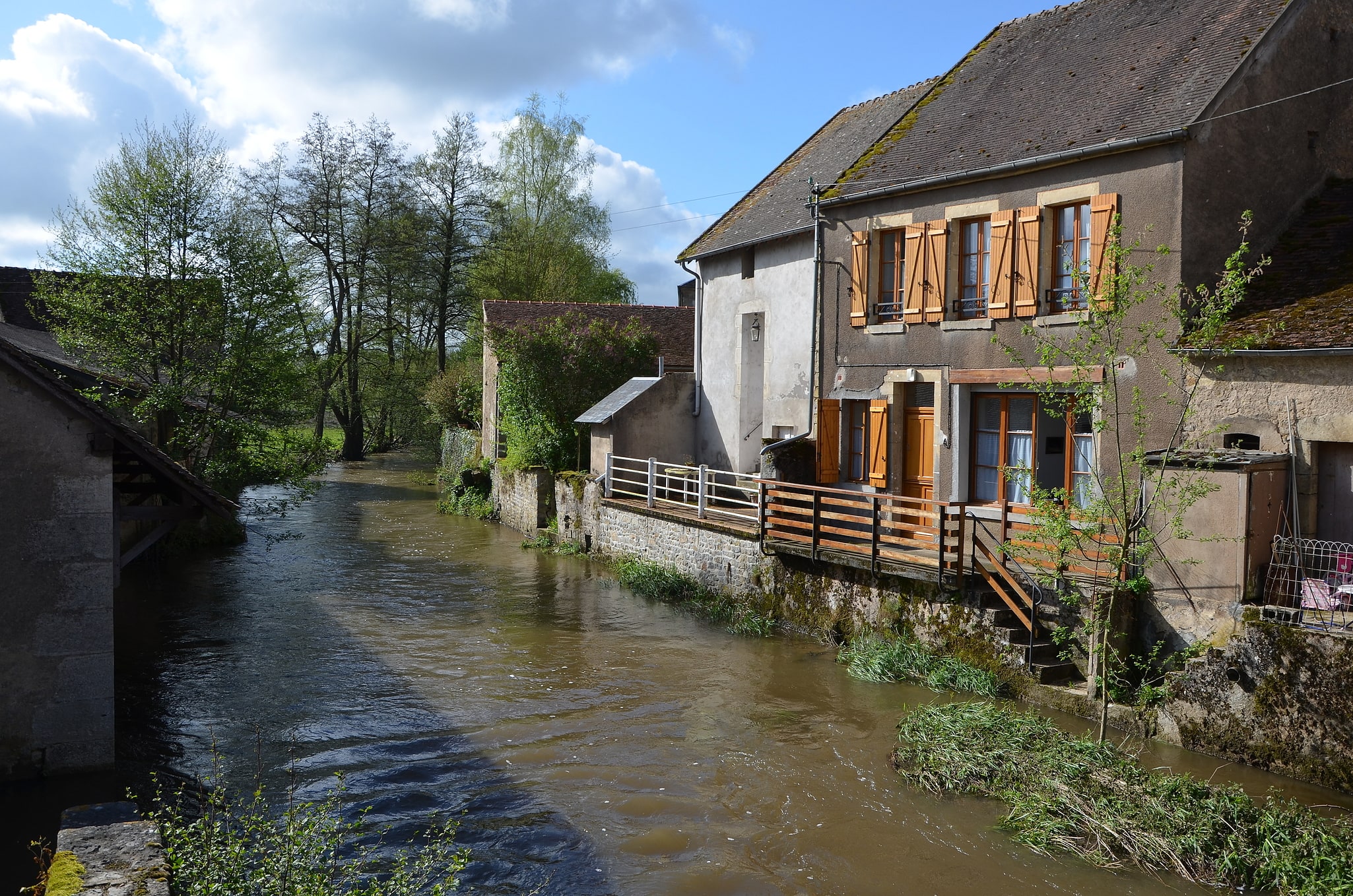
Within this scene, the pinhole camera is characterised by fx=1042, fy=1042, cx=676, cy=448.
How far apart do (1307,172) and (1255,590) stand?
5679 mm

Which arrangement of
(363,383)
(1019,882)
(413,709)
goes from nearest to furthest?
1. (1019,882)
2. (413,709)
3. (363,383)

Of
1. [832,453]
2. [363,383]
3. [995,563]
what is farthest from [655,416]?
[363,383]

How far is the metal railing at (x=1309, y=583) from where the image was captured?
31.1 feet

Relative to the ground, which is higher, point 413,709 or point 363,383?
point 363,383

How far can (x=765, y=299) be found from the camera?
1931 cm

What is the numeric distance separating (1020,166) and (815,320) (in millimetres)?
4775

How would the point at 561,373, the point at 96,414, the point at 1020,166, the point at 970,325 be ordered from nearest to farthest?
1. the point at 96,414
2. the point at 1020,166
3. the point at 970,325
4. the point at 561,373

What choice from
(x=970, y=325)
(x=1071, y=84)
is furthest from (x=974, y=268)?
(x=1071, y=84)

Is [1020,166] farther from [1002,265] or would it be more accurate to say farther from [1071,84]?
[1071,84]

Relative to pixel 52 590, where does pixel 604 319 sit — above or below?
above

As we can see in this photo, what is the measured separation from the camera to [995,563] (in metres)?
11.8

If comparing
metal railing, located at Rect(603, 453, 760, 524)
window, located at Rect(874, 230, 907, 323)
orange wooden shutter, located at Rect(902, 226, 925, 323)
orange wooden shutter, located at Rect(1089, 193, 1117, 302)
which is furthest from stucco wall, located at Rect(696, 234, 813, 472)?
orange wooden shutter, located at Rect(1089, 193, 1117, 302)

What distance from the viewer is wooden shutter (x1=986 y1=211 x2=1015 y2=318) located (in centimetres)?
1332

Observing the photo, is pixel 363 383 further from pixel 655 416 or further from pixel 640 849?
Result: pixel 640 849
